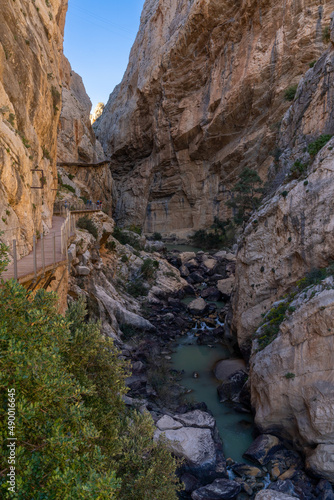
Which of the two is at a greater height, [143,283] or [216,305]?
[143,283]

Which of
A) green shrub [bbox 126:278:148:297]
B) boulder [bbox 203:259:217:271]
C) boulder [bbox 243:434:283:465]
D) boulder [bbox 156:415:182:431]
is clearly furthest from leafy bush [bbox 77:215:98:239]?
boulder [bbox 203:259:217:271]

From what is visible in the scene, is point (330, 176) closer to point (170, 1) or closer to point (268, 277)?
point (268, 277)

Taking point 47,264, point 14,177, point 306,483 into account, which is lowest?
point 306,483

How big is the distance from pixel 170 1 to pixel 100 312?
58483mm

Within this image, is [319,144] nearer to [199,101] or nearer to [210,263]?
[210,263]

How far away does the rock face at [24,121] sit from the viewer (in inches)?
371

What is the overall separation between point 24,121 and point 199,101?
4284cm

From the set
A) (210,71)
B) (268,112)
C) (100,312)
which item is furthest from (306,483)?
(210,71)

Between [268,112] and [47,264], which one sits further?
[268,112]

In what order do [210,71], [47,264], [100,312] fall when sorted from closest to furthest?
[47,264] → [100,312] → [210,71]

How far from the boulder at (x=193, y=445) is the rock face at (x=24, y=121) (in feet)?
23.9

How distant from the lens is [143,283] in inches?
1041

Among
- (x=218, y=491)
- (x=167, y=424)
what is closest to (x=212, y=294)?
(x=167, y=424)

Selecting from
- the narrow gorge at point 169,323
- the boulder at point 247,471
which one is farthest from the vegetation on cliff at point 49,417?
the boulder at point 247,471
